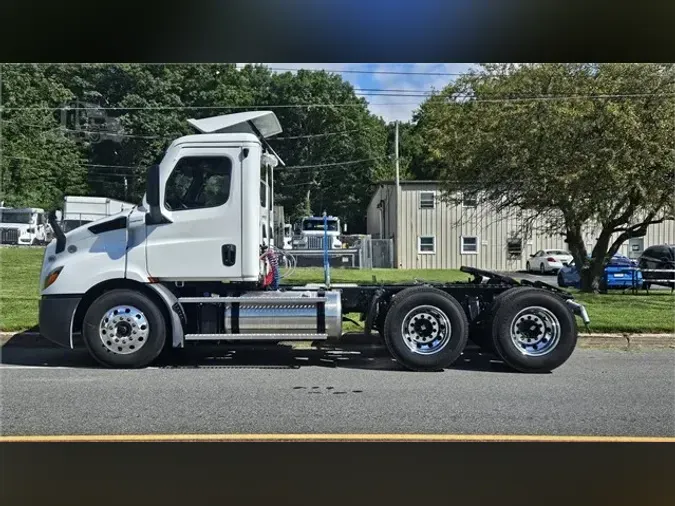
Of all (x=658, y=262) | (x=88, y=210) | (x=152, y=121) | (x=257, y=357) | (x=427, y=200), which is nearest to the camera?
(x=88, y=210)

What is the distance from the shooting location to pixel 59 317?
8.01 metres

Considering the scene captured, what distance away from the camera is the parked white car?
12664 mm

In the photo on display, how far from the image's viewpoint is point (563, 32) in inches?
221

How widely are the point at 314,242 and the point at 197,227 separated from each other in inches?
83.8

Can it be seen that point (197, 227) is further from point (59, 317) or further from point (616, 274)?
point (616, 274)

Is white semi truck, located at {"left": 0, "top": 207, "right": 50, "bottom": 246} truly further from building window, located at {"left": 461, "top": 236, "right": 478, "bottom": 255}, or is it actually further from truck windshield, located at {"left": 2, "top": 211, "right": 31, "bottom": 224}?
building window, located at {"left": 461, "top": 236, "right": 478, "bottom": 255}

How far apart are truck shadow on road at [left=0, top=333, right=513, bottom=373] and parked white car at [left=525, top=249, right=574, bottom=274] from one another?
3997mm

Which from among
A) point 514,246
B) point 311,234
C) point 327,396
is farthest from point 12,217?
point 514,246

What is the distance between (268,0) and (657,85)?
390 inches

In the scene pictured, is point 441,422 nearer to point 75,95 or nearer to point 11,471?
point 11,471

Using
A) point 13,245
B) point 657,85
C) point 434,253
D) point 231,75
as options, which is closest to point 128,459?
point 231,75

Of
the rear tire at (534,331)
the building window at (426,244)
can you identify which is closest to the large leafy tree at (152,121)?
the building window at (426,244)

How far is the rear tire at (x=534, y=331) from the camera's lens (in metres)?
8.07

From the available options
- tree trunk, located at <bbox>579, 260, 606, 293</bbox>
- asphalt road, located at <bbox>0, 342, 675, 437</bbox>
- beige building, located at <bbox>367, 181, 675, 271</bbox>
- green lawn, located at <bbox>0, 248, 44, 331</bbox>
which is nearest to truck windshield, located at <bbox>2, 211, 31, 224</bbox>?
green lawn, located at <bbox>0, 248, 44, 331</bbox>
